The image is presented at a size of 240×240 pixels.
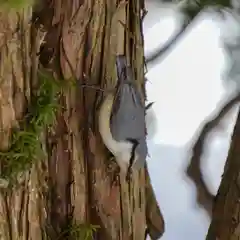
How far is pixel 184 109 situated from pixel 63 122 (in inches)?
10.8

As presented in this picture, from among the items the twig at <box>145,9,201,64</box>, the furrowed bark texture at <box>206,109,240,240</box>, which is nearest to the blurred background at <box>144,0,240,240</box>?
the twig at <box>145,9,201,64</box>

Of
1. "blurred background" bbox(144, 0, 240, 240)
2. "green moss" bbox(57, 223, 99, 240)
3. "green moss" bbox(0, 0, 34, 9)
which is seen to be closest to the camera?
"green moss" bbox(0, 0, 34, 9)

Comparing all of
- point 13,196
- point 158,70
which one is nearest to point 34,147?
point 13,196

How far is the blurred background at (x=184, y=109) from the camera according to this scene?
78cm

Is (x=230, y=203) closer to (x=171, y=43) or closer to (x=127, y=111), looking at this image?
(x=127, y=111)

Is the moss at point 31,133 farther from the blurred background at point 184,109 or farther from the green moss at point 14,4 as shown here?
the blurred background at point 184,109

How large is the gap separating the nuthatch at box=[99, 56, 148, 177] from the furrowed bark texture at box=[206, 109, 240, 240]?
11cm

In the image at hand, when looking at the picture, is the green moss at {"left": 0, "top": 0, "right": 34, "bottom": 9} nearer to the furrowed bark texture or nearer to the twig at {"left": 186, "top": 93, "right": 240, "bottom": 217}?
the furrowed bark texture

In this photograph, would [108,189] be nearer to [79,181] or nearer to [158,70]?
[79,181]

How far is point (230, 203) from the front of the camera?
2.03 ft

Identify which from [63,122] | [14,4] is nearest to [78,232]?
[63,122]

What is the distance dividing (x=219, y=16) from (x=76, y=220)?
344 mm

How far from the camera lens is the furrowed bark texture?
0.61 m

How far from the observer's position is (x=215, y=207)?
2.14ft
